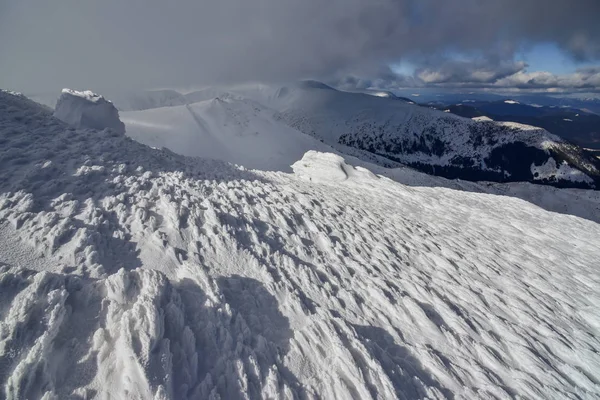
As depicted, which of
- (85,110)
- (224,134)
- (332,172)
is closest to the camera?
(85,110)

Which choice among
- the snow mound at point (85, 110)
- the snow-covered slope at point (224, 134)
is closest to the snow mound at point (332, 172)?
the snow mound at point (85, 110)

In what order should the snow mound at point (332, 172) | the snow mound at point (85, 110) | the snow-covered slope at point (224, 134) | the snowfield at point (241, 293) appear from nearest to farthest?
the snowfield at point (241, 293), the snow mound at point (85, 110), the snow mound at point (332, 172), the snow-covered slope at point (224, 134)

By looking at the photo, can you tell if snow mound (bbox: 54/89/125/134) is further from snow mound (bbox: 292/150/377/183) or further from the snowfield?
snow mound (bbox: 292/150/377/183)

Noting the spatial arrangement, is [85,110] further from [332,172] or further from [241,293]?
[241,293]

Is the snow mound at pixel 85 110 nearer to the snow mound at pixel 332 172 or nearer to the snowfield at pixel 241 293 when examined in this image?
the snowfield at pixel 241 293

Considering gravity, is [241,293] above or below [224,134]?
above

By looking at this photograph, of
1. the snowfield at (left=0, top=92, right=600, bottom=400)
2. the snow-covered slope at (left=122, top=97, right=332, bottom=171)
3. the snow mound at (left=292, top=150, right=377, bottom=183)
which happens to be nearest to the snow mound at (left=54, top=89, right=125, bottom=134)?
the snowfield at (left=0, top=92, right=600, bottom=400)

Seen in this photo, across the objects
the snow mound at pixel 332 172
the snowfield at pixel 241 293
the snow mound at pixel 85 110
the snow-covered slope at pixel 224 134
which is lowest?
the snow-covered slope at pixel 224 134

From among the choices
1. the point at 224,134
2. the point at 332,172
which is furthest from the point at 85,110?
the point at 224,134
